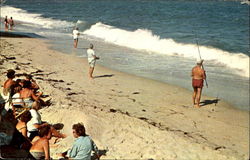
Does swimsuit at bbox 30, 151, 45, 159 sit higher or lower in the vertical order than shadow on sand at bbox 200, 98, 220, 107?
higher

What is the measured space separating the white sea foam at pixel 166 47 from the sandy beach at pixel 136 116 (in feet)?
18.0

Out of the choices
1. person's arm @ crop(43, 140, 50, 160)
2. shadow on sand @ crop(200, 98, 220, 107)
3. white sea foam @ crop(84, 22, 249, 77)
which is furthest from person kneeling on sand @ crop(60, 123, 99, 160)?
white sea foam @ crop(84, 22, 249, 77)

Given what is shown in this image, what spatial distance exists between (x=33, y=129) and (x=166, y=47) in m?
16.2

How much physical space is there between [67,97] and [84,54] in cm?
813

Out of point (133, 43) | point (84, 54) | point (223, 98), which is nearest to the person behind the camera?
point (223, 98)

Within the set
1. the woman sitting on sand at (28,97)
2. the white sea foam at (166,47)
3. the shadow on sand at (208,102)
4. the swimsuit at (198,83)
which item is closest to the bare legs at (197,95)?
the swimsuit at (198,83)

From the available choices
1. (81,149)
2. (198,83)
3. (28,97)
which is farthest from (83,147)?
(198,83)

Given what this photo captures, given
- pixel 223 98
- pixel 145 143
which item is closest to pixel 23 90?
pixel 145 143

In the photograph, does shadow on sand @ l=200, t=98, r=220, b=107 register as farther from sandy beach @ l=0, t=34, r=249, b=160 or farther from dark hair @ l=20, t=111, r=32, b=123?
dark hair @ l=20, t=111, r=32, b=123

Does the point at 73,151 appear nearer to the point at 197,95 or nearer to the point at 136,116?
the point at 136,116

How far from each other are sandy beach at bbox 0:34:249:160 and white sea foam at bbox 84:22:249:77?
18.0 ft

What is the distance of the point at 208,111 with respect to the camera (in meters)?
9.13

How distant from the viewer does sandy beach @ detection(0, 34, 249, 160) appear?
628 cm

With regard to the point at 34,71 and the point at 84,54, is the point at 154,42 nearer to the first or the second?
the point at 84,54
